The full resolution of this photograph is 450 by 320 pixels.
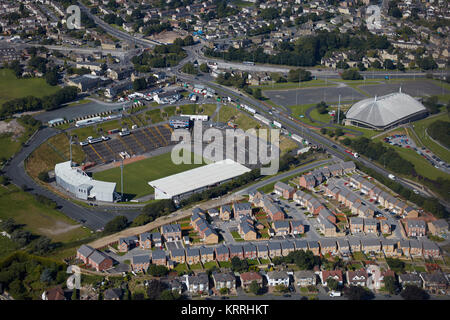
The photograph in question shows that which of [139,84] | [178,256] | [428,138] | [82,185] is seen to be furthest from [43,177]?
[428,138]

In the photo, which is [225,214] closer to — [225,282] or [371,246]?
[225,282]

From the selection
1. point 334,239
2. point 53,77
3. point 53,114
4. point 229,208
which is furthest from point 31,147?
point 334,239

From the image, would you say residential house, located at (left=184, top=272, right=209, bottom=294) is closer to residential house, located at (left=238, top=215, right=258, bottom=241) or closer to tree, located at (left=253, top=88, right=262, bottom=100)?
residential house, located at (left=238, top=215, right=258, bottom=241)

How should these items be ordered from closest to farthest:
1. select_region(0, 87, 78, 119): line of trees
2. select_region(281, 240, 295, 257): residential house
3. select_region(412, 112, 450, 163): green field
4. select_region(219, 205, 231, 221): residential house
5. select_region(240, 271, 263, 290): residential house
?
select_region(240, 271, 263, 290): residential house
select_region(281, 240, 295, 257): residential house
select_region(219, 205, 231, 221): residential house
select_region(412, 112, 450, 163): green field
select_region(0, 87, 78, 119): line of trees

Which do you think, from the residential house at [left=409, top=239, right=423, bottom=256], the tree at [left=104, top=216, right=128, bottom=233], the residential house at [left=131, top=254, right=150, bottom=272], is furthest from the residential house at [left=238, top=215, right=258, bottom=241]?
the residential house at [left=409, top=239, right=423, bottom=256]

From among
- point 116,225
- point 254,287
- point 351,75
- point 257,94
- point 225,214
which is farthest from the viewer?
point 351,75

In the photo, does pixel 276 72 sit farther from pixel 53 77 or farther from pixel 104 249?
pixel 104 249
